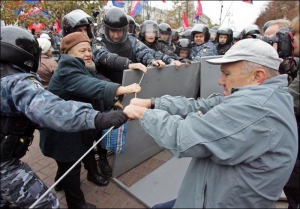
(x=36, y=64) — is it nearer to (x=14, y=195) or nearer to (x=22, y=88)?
(x=22, y=88)

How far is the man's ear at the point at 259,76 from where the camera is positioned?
1.36 metres

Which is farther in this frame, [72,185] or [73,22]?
[73,22]

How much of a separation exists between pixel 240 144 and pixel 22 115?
1.49 m

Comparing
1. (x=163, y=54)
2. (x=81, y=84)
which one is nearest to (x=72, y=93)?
(x=81, y=84)

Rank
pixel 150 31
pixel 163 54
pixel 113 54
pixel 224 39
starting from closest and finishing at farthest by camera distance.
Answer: pixel 113 54 → pixel 163 54 → pixel 150 31 → pixel 224 39

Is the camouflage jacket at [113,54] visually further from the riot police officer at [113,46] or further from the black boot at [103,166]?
the black boot at [103,166]

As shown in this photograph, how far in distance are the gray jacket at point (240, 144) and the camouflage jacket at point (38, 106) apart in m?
0.52

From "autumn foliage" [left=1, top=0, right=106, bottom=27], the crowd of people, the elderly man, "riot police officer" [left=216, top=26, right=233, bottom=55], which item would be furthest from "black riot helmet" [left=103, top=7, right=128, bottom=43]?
"autumn foliage" [left=1, top=0, right=106, bottom=27]

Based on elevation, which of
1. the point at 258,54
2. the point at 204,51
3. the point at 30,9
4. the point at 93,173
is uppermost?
the point at 30,9

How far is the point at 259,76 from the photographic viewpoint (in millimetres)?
1380

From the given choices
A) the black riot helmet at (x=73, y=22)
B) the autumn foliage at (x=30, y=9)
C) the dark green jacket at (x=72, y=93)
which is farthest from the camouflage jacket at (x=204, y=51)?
the autumn foliage at (x=30, y=9)

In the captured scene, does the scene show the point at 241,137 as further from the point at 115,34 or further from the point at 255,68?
the point at 115,34

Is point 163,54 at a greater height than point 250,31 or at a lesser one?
lesser

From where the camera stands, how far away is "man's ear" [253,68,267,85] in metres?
1.36
